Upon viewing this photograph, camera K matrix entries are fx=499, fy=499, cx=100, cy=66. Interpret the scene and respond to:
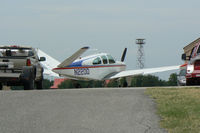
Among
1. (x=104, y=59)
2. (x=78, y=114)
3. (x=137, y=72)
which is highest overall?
(x=104, y=59)

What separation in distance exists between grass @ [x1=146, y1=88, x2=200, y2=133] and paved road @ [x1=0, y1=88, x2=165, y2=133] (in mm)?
228

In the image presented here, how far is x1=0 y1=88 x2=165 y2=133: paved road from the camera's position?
355 inches

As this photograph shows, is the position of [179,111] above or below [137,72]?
below

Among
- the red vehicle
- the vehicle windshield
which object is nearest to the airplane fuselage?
the vehicle windshield

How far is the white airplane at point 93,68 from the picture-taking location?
30.6m

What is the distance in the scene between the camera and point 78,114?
10609mm

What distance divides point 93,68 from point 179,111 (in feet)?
68.1

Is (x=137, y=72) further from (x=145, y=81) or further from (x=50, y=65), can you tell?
(x=145, y=81)

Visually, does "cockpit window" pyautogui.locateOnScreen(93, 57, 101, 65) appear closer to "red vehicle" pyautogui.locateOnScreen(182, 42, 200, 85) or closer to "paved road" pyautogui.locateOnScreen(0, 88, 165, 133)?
"red vehicle" pyautogui.locateOnScreen(182, 42, 200, 85)

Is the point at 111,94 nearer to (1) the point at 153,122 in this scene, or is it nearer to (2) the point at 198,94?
(2) the point at 198,94

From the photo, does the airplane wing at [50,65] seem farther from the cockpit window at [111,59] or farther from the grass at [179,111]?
the grass at [179,111]

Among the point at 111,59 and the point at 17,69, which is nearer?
the point at 17,69

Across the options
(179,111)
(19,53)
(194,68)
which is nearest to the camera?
(179,111)

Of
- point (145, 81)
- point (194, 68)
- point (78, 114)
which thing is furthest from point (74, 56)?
point (145, 81)
